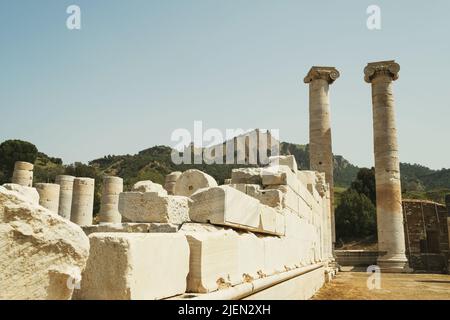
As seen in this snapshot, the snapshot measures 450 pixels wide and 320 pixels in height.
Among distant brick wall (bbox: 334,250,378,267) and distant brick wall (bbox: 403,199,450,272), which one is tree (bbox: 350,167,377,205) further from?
distant brick wall (bbox: 334,250,378,267)

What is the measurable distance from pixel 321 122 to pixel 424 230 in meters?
12.6

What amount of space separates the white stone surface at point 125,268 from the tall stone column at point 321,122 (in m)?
18.9

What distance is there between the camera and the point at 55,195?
1836 cm

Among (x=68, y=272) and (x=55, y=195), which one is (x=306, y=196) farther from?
(x=55, y=195)

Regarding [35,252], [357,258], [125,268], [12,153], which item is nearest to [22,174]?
[357,258]

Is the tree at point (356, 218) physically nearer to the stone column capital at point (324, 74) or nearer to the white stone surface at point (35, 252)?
the stone column capital at point (324, 74)

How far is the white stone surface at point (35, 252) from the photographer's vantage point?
2039 millimetres

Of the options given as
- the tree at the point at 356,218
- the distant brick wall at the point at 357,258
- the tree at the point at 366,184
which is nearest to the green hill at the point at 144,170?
the tree at the point at 366,184

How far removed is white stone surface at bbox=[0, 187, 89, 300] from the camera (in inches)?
80.3

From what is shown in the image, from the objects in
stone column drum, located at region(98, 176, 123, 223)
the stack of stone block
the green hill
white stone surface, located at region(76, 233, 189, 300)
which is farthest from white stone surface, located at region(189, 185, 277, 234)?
the green hill

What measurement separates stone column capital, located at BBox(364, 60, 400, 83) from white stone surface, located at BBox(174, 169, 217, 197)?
17649 mm
